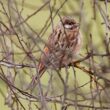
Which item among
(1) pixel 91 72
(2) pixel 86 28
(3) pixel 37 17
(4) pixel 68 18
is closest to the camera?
(2) pixel 86 28

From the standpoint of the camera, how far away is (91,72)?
4258mm

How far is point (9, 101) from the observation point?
15.9 feet

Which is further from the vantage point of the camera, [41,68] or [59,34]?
[59,34]

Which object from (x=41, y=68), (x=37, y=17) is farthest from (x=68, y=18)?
(x=37, y=17)

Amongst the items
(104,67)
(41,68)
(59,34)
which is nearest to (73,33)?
(59,34)

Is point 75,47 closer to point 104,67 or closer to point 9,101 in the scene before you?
point 9,101

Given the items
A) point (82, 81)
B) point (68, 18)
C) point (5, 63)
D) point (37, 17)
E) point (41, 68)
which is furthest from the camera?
point (37, 17)

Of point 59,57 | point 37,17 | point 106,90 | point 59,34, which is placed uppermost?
point 37,17

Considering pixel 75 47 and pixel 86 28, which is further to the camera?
pixel 75 47

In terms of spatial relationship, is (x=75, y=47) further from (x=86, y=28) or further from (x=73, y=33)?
(x=86, y=28)

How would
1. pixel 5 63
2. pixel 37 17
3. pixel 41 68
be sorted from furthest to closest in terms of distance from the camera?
pixel 37 17 < pixel 41 68 < pixel 5 63

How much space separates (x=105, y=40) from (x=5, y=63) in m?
1.18

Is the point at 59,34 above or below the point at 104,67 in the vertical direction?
above

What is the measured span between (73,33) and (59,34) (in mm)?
151
